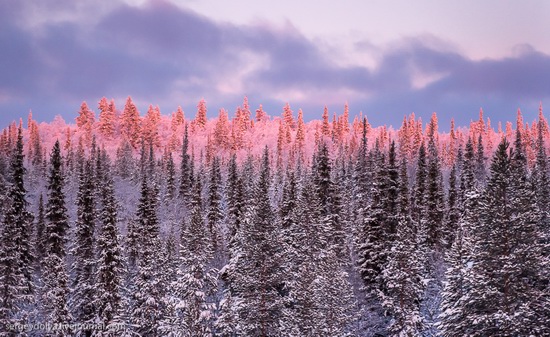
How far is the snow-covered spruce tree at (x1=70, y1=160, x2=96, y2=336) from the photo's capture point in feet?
125

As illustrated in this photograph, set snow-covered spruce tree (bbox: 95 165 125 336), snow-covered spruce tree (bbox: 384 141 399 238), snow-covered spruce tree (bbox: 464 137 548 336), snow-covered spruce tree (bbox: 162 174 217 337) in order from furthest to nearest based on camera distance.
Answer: snow-covered spruce tree (bbox: 384 141 399 238)
snow-covered spruce tree (bbox: 95 165 125 336)
snow-covered spruce tree (bbox: 162 174 217 337)
snow-covered spruce tree (bbox: 464 137 548 336)

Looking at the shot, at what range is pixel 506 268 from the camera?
23.2 m

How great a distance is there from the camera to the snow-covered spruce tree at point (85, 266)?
125 ft

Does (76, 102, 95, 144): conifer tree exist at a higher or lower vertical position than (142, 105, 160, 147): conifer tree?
higher

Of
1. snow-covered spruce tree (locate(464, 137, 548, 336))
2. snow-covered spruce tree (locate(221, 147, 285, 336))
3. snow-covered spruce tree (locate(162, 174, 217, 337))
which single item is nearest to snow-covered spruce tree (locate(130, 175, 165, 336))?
snow-covered spruce tree (locate(162, 174, 217, 337))

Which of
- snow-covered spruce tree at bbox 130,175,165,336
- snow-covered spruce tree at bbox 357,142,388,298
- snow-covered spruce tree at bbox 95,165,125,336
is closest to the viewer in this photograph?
snow-covered spruce tree at bbox 95,165,125,336

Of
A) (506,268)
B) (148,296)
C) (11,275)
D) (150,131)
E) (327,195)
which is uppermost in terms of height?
(150,131)

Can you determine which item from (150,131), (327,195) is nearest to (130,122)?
(150,131)

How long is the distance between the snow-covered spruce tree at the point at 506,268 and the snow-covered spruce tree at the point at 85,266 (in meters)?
26.5

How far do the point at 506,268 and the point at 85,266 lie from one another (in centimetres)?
3198

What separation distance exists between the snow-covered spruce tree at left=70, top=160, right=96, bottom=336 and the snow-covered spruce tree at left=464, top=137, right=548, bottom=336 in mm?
26501

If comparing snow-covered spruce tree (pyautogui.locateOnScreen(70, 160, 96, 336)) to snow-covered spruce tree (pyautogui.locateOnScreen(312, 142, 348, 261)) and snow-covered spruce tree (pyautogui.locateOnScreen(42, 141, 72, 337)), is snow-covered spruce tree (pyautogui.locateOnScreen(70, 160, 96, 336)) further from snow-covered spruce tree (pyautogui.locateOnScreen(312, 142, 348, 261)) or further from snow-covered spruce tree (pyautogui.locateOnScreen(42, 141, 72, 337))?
snow-covered spruce tree (pyautogui.locateOnScreen(312, 142, 348, 261))

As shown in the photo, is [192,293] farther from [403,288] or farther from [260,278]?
[403,288]

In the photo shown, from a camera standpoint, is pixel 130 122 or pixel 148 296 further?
pixel 130 122
